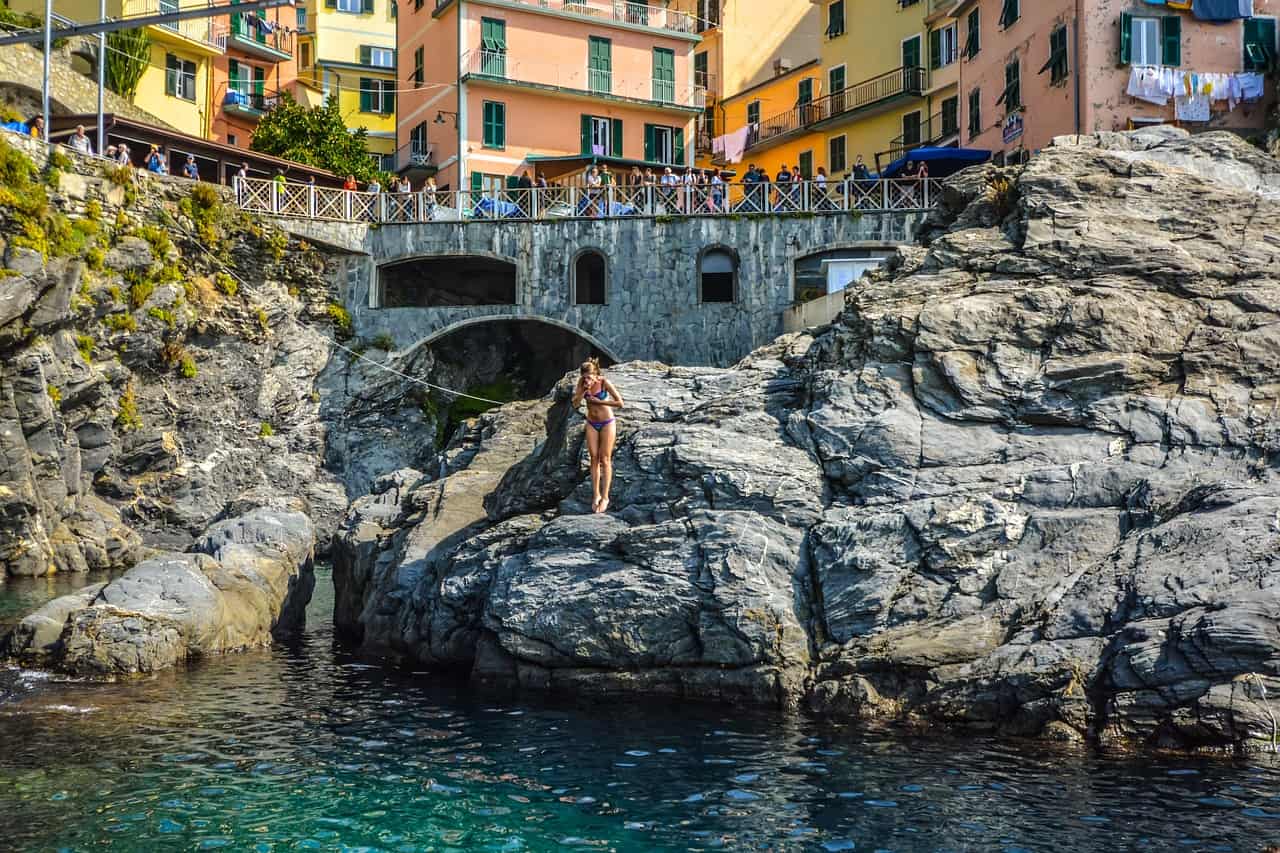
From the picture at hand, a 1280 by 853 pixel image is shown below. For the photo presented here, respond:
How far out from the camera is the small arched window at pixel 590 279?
48.9m

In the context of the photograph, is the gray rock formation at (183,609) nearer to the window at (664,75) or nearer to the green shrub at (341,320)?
the green shrub at (341,320)

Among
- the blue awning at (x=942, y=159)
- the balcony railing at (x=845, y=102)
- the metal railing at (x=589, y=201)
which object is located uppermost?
the balcony railing at (x=845, y=102)

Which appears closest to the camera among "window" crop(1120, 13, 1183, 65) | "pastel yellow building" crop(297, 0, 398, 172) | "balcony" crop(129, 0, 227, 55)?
"window" crop(1120, 13, 1183, 65)

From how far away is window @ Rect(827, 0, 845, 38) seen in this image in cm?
5859

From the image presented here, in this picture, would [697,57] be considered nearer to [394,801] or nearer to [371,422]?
[371,422]

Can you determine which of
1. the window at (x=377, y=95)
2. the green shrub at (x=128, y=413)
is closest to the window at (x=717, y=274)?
the green shrub at (x=128, y=413)

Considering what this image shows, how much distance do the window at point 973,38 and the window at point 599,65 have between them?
14.9m

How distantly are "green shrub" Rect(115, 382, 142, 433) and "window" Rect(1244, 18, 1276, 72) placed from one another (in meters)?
35.3

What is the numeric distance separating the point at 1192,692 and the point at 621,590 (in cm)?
718

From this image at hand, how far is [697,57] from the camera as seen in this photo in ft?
225

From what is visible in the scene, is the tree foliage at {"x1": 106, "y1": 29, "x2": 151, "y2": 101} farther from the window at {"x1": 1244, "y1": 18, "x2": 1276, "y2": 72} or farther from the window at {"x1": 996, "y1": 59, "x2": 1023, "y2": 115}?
the window at {"x1": 1244, "y1": 18, "x2": 1276, "y2": 72}

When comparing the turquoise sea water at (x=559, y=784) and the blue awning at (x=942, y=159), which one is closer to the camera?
the turquoise sea water at (x=559, y=784)

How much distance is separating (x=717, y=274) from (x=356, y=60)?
31.0m

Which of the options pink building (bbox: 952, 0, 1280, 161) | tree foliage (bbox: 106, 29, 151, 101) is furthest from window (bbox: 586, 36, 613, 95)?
pink building (bbox: 952, 0, 1280, 161)
